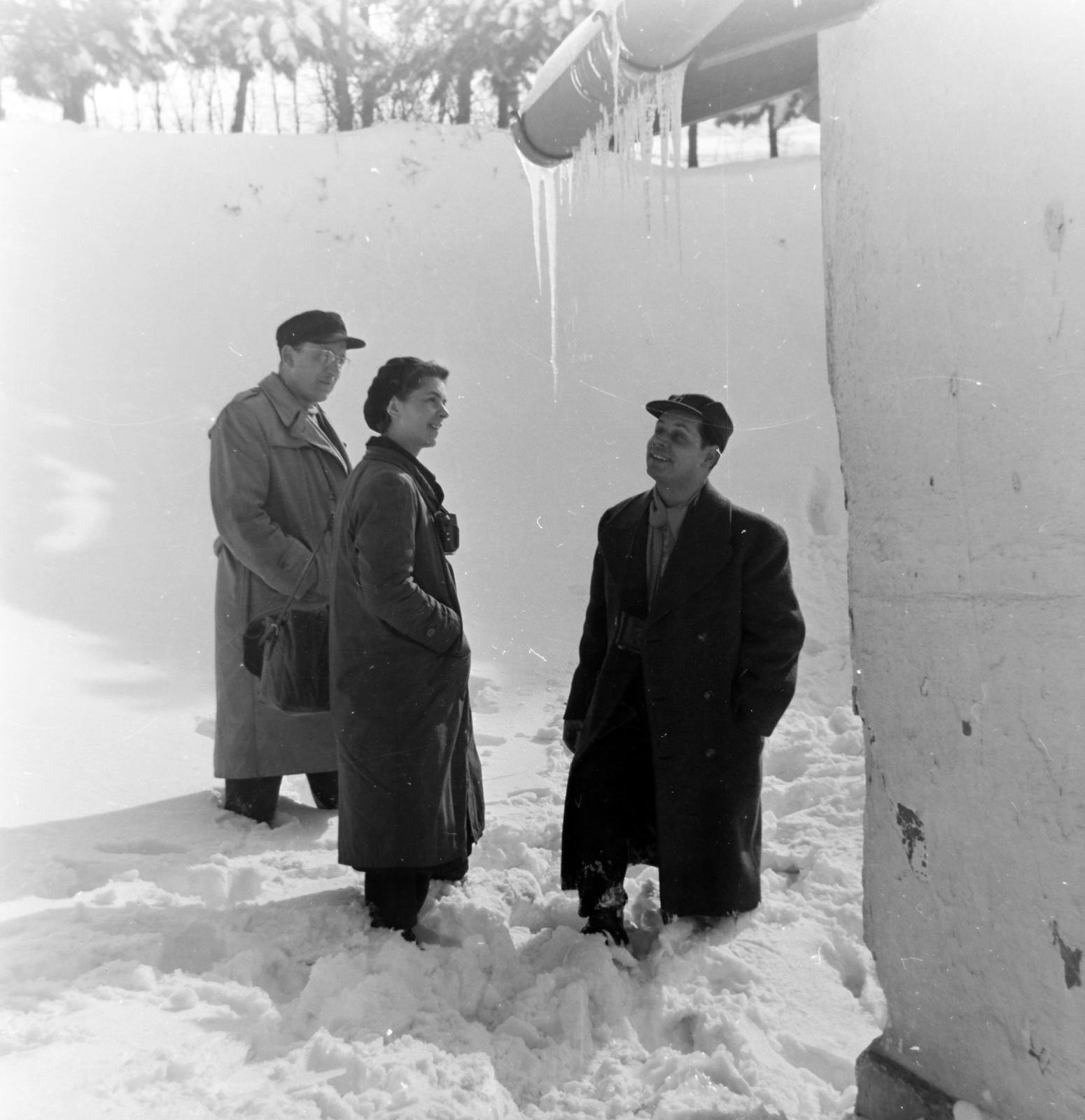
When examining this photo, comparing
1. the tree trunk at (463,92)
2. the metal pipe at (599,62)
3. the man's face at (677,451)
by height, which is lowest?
the man's face at (677,451)

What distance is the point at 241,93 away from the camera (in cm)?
842

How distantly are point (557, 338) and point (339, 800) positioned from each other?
28.5 feet

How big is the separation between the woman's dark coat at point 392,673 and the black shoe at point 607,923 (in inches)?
16.4

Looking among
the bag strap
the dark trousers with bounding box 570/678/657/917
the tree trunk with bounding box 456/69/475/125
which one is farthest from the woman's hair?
the tree trunk with bounding box 456/69/475/125

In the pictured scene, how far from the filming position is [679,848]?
2.93m

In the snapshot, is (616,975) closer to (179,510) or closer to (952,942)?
(952,942)

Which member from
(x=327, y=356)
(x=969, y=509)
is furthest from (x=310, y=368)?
(x=969, y=509)

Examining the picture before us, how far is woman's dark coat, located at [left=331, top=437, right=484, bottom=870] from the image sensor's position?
2775 millimetres

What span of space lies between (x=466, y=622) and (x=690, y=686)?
168 inches

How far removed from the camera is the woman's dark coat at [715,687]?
2.90 m

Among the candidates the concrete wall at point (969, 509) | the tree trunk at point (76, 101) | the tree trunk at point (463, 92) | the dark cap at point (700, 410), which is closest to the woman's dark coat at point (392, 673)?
the dark cap at point (700, 410)

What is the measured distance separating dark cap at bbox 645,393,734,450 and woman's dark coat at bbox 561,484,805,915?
0.62 ft

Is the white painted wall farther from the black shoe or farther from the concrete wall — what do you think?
the concrete wall

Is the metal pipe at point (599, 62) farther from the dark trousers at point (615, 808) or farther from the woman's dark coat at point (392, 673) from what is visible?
the dark trousers at point (615, 808)
